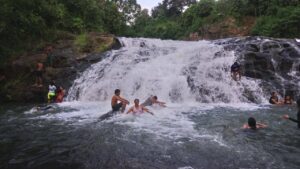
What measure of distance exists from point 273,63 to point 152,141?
10129 mm

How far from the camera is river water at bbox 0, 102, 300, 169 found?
671 cm

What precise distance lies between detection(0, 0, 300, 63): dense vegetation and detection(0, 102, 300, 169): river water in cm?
858

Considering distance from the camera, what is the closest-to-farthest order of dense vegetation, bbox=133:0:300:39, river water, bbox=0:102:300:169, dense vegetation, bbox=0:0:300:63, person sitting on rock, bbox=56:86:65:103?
river water, bbox=0:102:300:169, person sitting on rock, bbox=56:86:65:103, dense vegetation, bbox=0:0:300:63, dense vegetation, bbox=133:0:300:39

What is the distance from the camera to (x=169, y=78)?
15.7 m

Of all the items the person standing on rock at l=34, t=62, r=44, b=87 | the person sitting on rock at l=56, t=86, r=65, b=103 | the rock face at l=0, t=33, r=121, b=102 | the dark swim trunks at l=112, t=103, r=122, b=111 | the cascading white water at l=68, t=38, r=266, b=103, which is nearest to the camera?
the dark swim trunks at l=112, t=103, r=122, b=111

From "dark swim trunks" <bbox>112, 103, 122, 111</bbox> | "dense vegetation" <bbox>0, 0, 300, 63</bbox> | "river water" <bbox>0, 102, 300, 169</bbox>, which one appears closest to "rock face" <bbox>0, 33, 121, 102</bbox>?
"dense vegetation" <bbox>0, 0, 300, 63</bbox>

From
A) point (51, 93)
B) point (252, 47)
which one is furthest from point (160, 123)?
point (252, 47)

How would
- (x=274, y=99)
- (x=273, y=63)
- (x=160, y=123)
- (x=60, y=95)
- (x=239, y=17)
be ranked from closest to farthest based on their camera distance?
(x=160, y=123) < (x=274, y=99) < (x=60, y=95) < (x=273, y=63) < (x=239, y=17)

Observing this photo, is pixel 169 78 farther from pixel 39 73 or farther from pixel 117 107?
pixel 39 73

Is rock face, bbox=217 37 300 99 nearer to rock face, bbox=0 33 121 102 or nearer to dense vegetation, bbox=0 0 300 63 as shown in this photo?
rock face, bbox=0 33 121 102

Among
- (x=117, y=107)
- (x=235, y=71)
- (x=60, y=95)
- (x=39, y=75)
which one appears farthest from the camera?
(x=39, y=75)

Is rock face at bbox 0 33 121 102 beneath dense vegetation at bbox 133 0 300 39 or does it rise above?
beneath

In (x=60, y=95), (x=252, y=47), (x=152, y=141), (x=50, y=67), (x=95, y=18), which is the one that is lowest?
(x=152, y=141)

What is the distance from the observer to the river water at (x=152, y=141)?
671 cm
